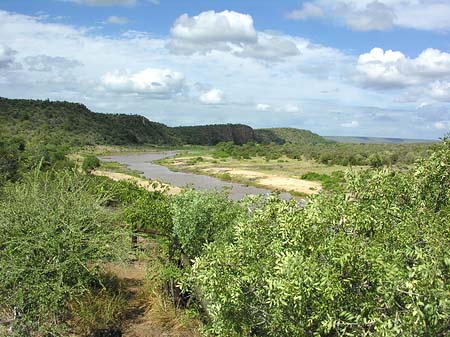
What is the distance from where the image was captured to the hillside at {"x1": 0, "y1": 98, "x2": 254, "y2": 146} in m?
103

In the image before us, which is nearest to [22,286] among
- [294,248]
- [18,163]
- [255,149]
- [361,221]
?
[294,248]

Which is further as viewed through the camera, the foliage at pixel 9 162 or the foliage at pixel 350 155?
the foliage at pixel 350 155

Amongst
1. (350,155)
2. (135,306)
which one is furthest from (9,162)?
(350,155)

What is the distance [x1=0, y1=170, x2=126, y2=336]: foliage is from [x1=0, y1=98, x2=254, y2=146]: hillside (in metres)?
74.2

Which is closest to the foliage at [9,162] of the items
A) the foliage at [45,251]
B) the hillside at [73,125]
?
the foliage at [45,251]

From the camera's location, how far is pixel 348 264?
6.07 m

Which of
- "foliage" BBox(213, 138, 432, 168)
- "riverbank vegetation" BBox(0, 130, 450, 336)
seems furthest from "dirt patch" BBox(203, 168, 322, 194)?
"riverbank vegetation" BBox(0, 130, 450, 336)

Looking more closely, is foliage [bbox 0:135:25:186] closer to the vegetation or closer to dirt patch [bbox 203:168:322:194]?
the vegetation

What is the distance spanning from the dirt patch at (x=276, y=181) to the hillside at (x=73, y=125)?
3676cm

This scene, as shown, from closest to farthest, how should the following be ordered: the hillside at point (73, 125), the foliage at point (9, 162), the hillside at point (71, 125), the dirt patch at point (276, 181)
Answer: the foliage at point (9, 162) < the dirt patch at point (276, 181) < the hillside at point (73, 125) < the hillside at point (71, 125)

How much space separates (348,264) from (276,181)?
60.0m

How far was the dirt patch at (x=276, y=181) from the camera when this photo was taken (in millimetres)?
58875

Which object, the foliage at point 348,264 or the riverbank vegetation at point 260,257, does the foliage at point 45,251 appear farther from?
the foliage at point 348,264

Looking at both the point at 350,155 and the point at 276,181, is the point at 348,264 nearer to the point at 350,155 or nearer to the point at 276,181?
the point at 276,181
